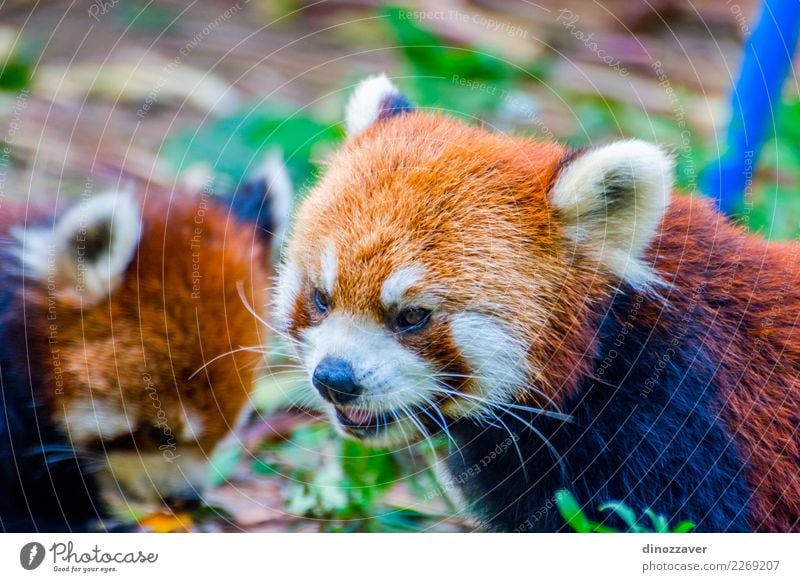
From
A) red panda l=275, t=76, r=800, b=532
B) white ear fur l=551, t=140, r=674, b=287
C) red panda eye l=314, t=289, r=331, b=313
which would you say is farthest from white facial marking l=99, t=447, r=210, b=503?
white ear fur l=551, t=140, r=674, b=287

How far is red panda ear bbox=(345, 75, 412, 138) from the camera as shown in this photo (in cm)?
203

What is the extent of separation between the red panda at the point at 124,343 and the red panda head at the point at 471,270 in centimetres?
26

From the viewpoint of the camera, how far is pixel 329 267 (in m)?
1.85

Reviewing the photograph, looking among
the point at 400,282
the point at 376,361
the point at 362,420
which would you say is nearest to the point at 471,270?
the point at 400,282

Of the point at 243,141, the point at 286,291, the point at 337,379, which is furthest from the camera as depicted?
the point at 243,141

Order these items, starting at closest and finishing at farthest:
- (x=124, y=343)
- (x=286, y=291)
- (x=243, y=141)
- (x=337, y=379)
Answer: (x=337, y=379), (x=124, y=343), (x=286, y=291), (x=243, y=141)

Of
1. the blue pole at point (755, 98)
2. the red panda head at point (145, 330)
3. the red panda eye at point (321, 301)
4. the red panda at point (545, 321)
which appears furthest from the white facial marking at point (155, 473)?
the blue pole at point (755, 98)

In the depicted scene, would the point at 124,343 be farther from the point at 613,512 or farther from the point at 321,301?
the point at 613,512

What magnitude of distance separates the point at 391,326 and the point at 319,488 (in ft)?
1.97

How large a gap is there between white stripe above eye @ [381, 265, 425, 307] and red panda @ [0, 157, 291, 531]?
1.42 feet

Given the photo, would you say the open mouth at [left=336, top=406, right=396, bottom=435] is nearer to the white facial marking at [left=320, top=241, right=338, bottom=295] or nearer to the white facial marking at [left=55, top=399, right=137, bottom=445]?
the white facial marking at [left=320, top=241, right=338, bottom=295]

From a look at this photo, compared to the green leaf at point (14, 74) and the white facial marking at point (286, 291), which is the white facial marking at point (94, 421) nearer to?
the white facial marking at point (286, 291)

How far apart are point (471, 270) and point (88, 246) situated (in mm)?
765
